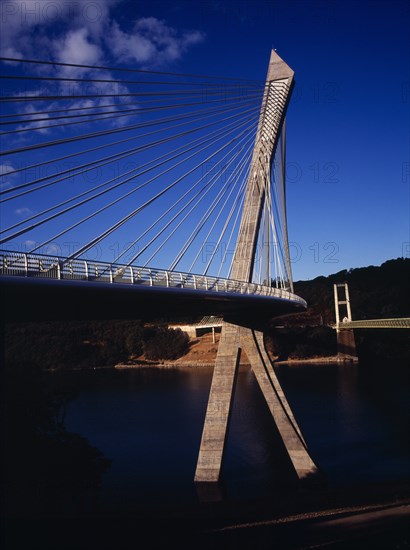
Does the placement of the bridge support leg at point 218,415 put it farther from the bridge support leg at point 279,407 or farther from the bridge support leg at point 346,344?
the bridge support leg at point 346,344

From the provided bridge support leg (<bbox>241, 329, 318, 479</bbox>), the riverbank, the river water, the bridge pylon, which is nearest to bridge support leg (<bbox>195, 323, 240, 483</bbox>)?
the bridge pylon

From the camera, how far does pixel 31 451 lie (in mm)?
14195

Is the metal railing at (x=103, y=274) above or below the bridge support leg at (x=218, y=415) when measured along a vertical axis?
above

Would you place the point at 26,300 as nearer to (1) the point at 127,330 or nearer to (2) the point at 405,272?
(1) the point at 127,330

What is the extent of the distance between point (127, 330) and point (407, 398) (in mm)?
55790

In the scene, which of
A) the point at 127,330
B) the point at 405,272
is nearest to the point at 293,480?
the point at 127,330

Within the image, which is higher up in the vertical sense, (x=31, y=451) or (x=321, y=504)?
(x=31, y=451)

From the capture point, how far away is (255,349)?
2441cm

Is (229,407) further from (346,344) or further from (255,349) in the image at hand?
(346,344)

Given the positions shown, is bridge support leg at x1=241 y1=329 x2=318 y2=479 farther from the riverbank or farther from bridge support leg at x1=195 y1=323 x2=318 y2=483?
the riverbank

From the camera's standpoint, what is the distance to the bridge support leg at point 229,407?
2127 centimetres

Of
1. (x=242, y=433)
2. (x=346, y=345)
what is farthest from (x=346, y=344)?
(x=242, y=433)

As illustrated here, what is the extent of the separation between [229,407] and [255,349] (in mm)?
3635

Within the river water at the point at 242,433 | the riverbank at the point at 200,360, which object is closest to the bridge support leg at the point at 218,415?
the river water at the point at 242,433
